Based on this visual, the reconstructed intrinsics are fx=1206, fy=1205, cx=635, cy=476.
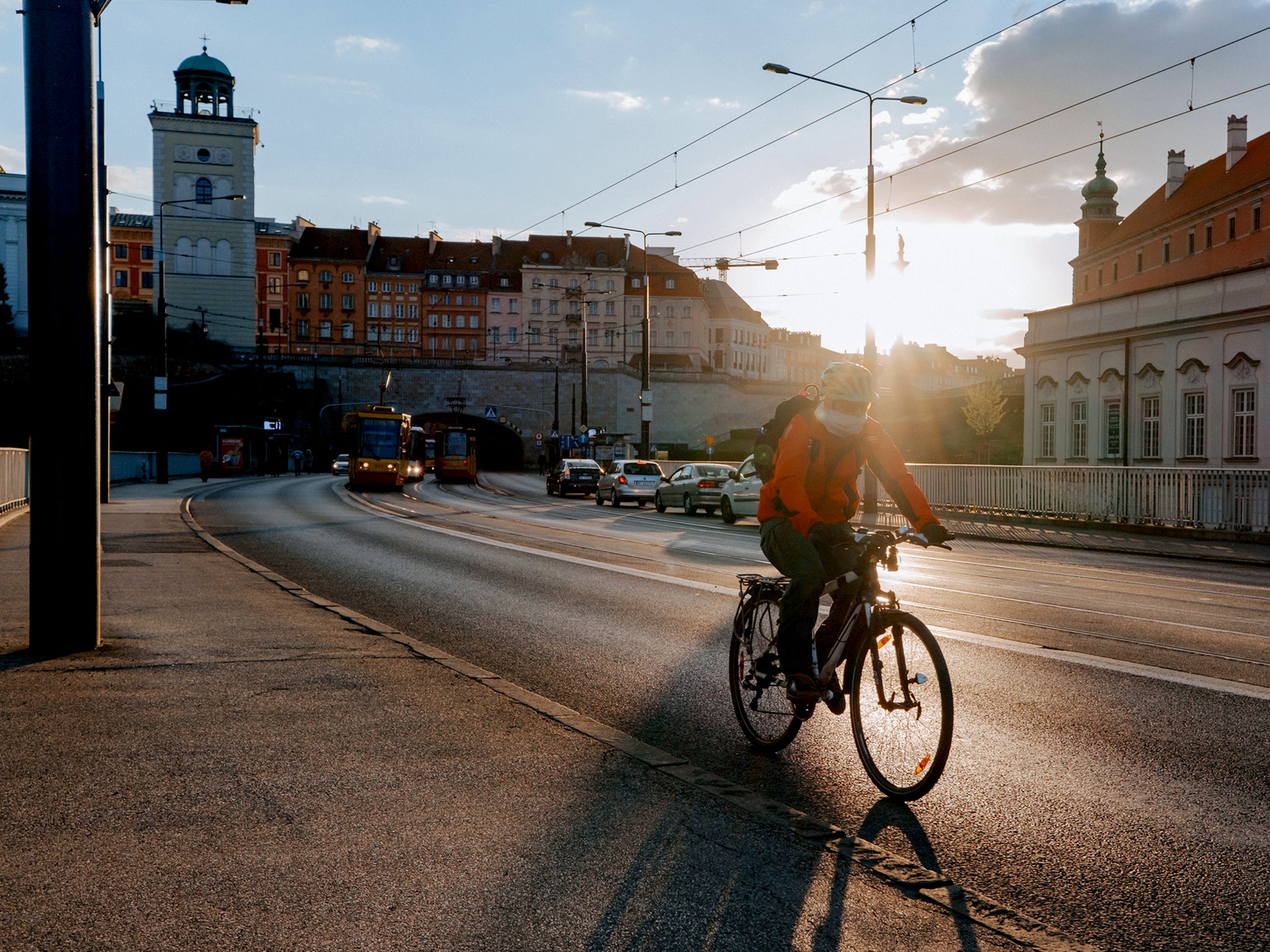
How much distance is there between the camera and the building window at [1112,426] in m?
35.6

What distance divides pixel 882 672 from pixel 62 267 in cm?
557

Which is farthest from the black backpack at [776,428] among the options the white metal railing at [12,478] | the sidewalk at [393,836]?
the white metal railing at [12,478]

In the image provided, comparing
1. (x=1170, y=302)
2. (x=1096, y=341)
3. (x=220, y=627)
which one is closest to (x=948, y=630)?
(x=220, y=627)

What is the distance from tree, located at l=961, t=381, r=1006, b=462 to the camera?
279 feet

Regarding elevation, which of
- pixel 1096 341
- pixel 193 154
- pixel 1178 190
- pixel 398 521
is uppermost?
pixel 193 154

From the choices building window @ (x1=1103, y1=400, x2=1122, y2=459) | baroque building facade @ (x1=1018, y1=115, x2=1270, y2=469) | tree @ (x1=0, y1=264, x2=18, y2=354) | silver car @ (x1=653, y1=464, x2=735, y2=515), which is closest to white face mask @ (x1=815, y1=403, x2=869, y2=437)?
silver car @ (x1=653, y1=464, x2=735, y2=515)

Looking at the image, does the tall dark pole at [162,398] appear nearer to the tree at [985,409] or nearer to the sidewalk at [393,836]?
the sidewalk at [393,836]

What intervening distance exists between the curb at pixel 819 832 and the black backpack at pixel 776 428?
4.53ft

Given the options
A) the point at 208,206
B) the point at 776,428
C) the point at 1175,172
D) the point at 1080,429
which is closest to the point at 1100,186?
the point at 1175,172

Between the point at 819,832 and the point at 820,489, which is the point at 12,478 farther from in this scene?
the point at 819,832

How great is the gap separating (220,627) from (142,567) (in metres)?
5.55

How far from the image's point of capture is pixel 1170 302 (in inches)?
1316

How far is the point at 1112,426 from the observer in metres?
36.1

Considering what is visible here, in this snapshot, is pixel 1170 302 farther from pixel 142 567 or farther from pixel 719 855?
pixel 719 855
